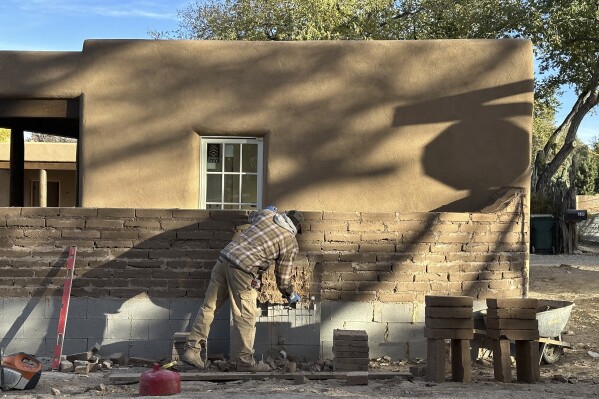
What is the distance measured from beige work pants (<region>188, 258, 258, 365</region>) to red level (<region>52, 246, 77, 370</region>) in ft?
4.45

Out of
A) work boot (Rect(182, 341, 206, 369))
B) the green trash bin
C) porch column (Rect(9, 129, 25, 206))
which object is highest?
porch column (Rect(9, 129, 25, 206))

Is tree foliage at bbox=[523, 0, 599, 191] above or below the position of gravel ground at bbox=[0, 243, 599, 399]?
above

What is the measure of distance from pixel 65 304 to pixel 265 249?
2.21 metres

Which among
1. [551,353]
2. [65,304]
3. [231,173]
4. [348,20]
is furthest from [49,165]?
[551,353]

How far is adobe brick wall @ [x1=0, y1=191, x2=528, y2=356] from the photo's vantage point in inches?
357

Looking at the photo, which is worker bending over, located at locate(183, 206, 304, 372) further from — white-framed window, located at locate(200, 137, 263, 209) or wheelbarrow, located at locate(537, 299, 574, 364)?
wheelbarrow, located at locate(537, 299, 574, 364)

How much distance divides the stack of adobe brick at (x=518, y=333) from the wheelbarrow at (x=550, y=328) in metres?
0.43

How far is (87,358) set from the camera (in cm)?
865

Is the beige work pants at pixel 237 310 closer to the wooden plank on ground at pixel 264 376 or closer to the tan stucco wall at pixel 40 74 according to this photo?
the wooden plank on ground at pixel 264 376

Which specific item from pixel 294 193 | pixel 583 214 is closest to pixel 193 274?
pixel 294 193

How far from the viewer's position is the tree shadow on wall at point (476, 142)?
34.1ft

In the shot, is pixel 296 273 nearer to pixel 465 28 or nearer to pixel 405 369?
pixel 405 369

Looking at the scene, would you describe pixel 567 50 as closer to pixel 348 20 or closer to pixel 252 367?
pixel 348 20

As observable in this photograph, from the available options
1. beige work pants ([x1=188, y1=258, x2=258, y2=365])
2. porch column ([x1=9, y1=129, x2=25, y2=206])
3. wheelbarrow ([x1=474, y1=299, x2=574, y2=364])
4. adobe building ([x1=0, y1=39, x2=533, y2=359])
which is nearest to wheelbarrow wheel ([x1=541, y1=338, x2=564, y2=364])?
wheelbarrow ([x1=474, y1=299, x2=574, y2=364])
